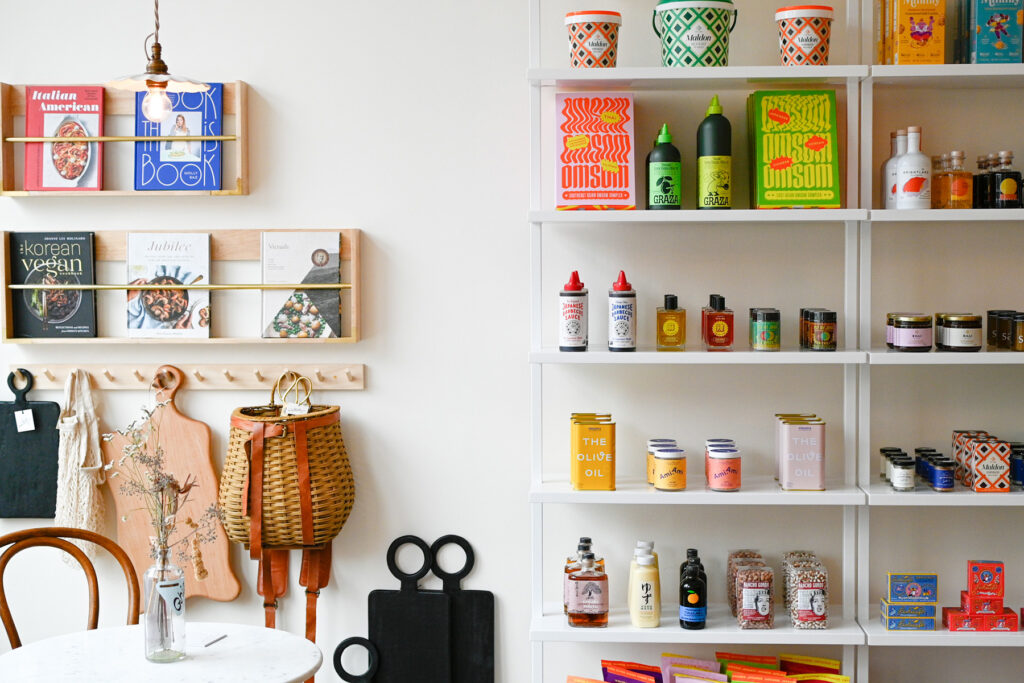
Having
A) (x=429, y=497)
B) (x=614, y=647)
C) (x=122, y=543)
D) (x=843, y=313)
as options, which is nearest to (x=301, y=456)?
(x=429, y=497)

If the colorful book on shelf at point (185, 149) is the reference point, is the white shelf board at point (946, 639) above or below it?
below

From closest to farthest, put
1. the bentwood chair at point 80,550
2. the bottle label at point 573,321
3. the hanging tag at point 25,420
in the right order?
the bentwood chair at point 80,550
the bottle label at point 573,321
the hanging tag at point 25,420

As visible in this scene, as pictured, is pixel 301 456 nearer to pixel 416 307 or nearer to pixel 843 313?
pixel 416 307

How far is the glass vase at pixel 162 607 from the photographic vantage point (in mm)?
1766

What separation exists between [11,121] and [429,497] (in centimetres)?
145

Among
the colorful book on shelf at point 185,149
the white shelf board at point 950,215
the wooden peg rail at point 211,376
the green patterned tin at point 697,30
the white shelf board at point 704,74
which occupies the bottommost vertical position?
the wooden peg rail at point 211,376

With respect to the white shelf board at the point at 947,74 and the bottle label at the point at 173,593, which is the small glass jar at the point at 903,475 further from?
the bottle label at the point at 173,593

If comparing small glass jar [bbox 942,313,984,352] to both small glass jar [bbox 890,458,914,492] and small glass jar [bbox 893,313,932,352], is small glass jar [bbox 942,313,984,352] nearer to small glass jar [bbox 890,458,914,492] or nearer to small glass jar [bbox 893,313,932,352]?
small glass jar [bbox 893,313,932,352]

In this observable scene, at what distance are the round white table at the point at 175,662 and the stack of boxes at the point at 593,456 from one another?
0.72m

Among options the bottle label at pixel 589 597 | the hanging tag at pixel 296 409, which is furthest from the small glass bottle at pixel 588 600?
the hanging tag at pixel 296 409

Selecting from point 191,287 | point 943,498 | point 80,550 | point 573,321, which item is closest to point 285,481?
point 80,550

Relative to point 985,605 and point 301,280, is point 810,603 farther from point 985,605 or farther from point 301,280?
point 301,280

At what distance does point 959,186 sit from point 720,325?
62 cm

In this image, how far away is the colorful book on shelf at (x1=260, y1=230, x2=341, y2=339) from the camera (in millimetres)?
2432
